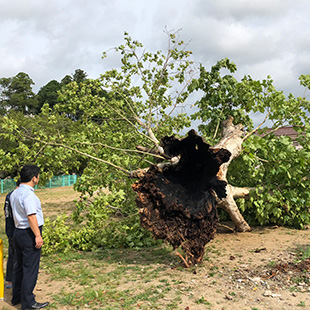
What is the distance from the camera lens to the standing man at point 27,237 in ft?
12.3

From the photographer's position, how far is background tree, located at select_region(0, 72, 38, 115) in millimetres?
51281

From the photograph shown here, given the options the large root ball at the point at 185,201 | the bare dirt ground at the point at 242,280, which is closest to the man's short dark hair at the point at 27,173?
the large root ball at the point at 185,201

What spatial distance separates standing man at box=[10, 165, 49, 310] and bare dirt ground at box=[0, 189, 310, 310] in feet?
0.98

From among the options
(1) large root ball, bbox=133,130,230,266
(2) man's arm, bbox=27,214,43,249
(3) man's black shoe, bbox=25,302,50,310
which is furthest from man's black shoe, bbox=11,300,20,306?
(1) large root ball, bbox=133,130,230,266

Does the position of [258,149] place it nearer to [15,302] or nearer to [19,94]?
[15,302]

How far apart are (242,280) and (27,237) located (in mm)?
2756

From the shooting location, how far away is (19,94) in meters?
51.6

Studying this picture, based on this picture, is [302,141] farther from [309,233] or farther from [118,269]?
[118,269]

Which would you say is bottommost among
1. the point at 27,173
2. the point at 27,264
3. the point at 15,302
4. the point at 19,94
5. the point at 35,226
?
the point at 15,302

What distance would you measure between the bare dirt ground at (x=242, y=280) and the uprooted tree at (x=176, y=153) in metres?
→ 0.46

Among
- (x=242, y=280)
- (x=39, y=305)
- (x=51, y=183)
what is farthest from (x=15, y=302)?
(x=51, y=183)

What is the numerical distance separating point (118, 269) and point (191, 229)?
131 centimetres

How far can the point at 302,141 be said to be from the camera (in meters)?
7.24

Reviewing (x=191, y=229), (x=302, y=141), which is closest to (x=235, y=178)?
(x=302, y=141)
